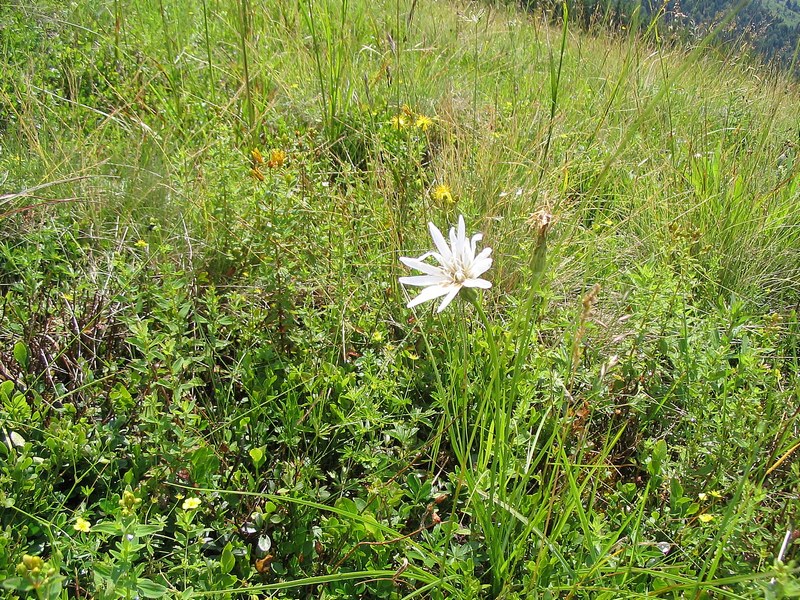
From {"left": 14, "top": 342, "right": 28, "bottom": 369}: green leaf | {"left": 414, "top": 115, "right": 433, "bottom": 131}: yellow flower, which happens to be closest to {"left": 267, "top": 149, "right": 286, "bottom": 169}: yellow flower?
{"left": 414, "top": 115, "right": 433, "bottom": 131}: yellow flower

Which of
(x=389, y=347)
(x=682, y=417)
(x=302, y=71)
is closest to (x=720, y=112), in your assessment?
(x=302, y=71)

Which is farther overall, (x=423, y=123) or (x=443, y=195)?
(x=423, y=123)

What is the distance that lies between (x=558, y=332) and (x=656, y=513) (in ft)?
1.97

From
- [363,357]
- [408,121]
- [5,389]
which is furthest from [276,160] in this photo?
[5,389]

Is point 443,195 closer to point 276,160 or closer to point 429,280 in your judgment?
point 276,160

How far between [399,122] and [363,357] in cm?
126

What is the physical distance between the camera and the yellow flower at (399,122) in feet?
7.82

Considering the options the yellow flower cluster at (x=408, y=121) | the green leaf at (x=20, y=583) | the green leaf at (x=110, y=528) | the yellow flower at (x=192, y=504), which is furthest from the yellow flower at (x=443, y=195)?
the green leaf at (x=20, y=583)

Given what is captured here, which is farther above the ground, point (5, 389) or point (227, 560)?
point (5, 389)

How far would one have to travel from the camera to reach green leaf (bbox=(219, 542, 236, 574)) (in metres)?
1.10

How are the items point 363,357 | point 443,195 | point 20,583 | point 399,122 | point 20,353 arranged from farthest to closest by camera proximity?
1. point 399,122
2. point 443,195
3. point 363,357
4. point 20,353
5. point 20,583

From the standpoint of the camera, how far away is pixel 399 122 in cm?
239

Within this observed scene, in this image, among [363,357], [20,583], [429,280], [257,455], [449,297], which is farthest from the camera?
[363,357]

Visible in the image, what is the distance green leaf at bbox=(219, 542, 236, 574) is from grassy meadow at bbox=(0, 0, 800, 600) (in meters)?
0.01
